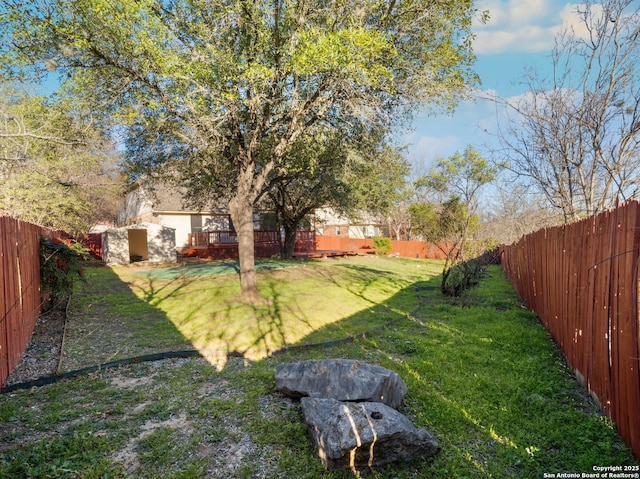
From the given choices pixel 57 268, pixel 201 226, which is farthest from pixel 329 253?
pixel 57 268

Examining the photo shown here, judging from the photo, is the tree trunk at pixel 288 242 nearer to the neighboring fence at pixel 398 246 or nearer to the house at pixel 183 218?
the house at pixel 183 218

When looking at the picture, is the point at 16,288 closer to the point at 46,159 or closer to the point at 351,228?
the point at 46,159

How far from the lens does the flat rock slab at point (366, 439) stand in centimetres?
255

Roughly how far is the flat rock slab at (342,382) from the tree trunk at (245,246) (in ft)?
14.8

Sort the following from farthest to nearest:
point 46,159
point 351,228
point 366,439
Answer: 1. point 351,228
2. point 46,159
3. point 366,439

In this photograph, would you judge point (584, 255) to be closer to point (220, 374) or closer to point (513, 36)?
point (220, 374)

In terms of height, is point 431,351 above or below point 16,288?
below

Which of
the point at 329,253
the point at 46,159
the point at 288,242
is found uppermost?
the point at 46,159

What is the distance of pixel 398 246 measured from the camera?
2805 centimetres

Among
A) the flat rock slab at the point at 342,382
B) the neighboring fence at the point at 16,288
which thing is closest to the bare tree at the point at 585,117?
the flat rock slab at the point at 342,382

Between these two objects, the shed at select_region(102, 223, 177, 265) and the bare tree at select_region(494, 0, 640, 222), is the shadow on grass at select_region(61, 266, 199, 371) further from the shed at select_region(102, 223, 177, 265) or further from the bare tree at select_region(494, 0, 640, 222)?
the bare tree at select_region(494, 0, 640, 222)

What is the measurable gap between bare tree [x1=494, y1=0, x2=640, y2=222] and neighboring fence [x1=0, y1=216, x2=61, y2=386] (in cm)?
852

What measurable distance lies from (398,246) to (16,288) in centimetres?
2574

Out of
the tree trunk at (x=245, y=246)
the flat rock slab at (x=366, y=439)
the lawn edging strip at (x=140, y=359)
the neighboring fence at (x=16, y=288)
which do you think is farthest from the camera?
the tree trunk at (x=245, y=246)
